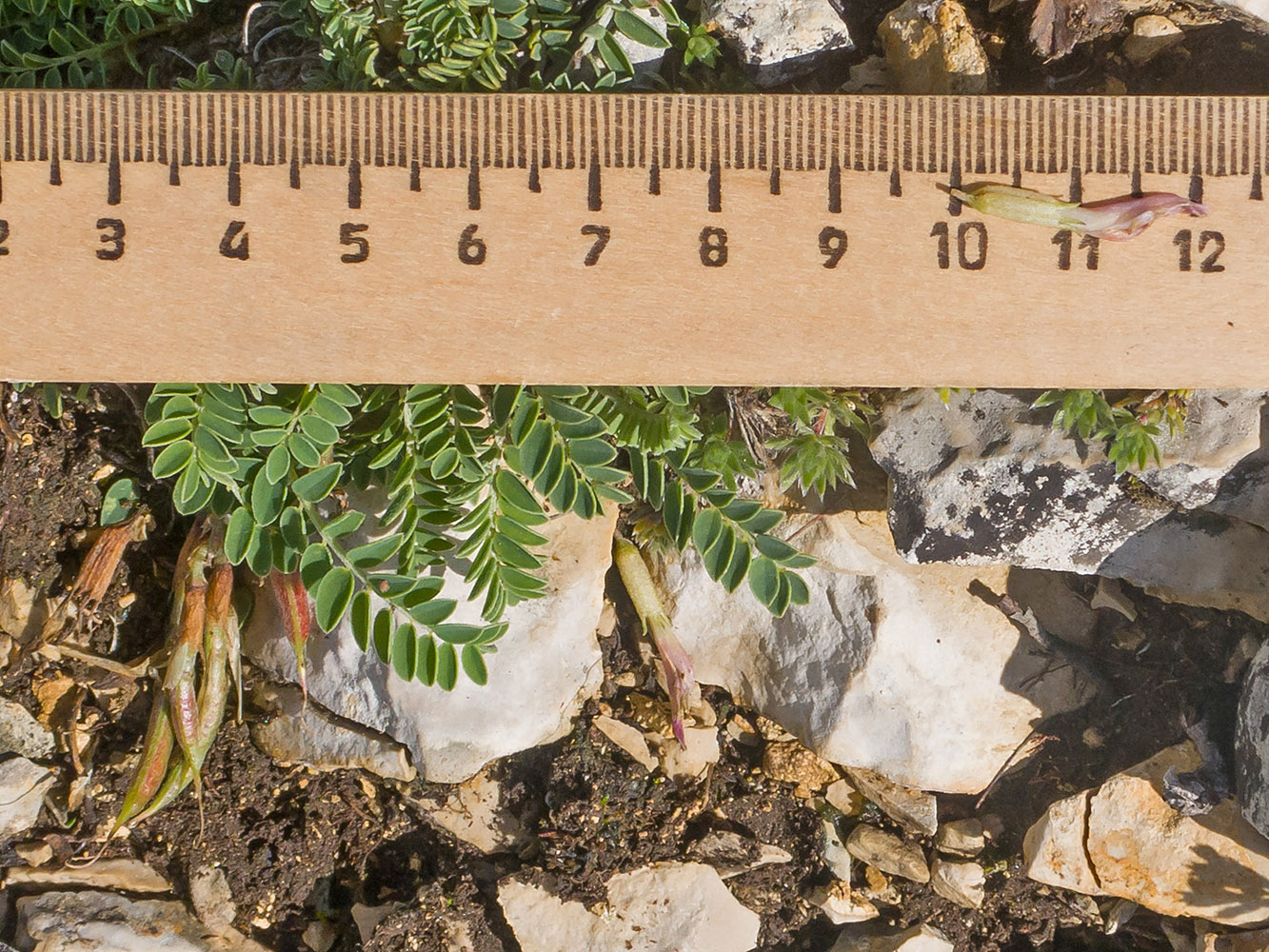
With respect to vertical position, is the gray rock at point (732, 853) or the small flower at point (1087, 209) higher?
the small flower at point (1087, 209)

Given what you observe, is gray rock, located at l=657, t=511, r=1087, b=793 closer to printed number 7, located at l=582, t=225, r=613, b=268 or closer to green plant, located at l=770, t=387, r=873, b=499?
green plant, located at l=770, t=387, r=873, b=499

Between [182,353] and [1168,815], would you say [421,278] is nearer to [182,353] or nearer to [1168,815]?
[182,353]

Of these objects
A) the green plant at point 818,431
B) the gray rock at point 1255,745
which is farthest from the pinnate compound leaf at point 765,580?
the gray rock at point 1255,745

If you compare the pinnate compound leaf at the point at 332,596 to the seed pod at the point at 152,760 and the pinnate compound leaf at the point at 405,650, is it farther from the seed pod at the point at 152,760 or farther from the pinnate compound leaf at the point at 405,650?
the seed pod at the point at 152,760

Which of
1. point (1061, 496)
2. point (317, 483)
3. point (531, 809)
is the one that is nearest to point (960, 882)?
point (1061, 496)

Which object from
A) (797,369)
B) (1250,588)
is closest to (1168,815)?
(1250,588)

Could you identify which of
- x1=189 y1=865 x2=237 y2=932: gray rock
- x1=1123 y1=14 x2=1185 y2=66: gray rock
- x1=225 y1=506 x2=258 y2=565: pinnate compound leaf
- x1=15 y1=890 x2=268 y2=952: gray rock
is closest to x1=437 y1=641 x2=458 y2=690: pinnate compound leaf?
x1=225 y1=506 x2=258 y2=565: pinnate compound leaf
